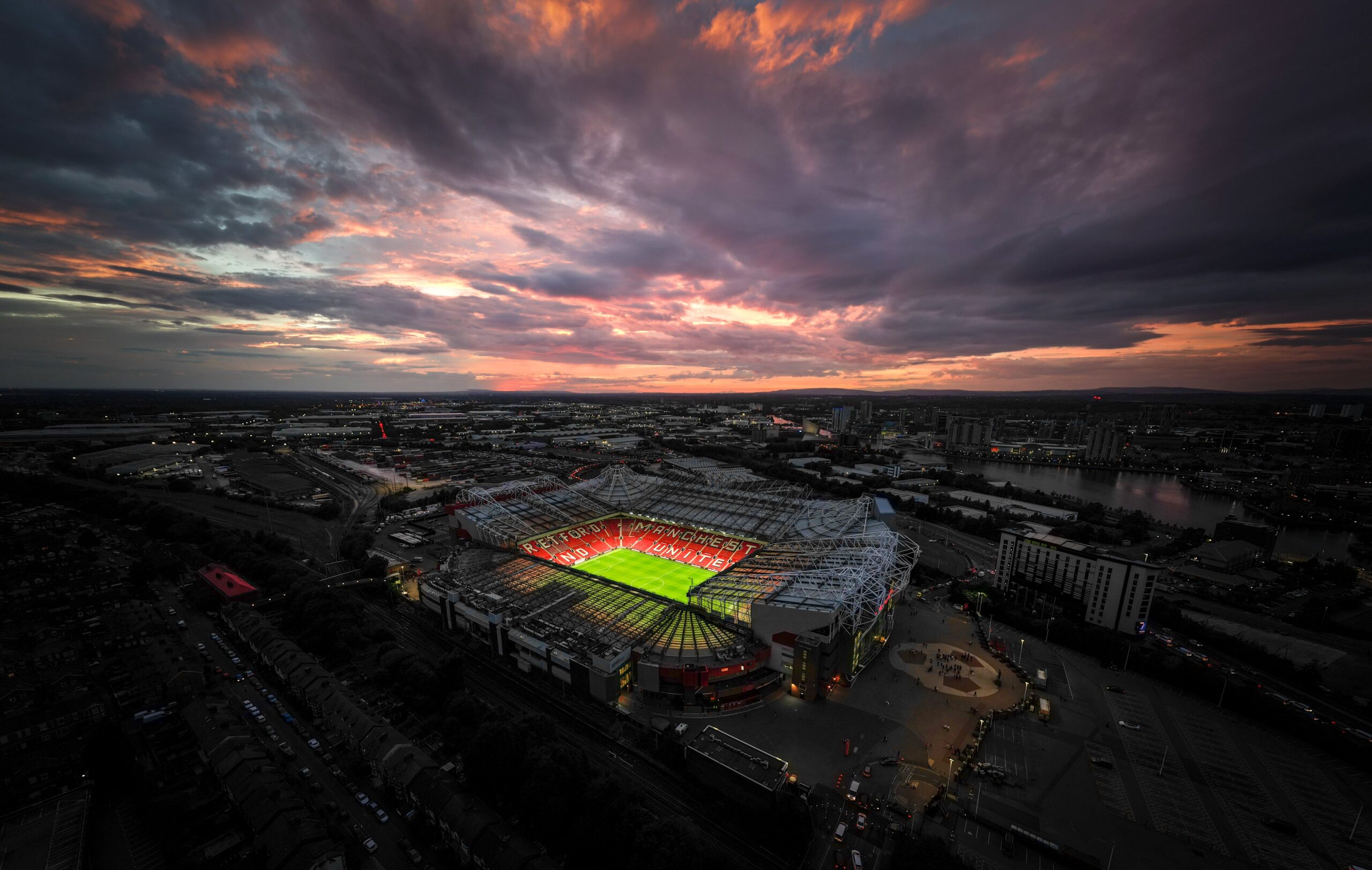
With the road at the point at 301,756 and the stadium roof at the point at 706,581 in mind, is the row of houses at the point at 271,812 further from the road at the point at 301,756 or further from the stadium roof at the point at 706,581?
the stadium roof at the point at 706,581

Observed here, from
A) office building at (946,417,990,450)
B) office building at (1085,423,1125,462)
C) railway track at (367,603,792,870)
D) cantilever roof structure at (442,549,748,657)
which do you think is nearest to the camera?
railway track at (367,603,792,870)

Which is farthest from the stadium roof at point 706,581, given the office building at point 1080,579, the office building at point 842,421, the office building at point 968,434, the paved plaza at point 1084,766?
the office building at point 842,421

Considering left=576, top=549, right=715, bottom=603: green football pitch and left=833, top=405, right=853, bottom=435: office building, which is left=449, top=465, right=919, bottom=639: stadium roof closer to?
left=576, top=549, right=715, bottom=603: green football pitch

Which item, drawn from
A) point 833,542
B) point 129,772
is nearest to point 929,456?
point 833,542

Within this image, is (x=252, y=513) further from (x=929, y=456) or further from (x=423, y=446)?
(x=929, y=456)

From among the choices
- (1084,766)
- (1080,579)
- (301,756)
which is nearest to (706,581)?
(1084,766)

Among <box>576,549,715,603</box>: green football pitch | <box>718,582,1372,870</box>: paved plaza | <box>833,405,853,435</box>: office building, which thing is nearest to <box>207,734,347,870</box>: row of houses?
<box>718,582,1372,870</box>: paved plaza
